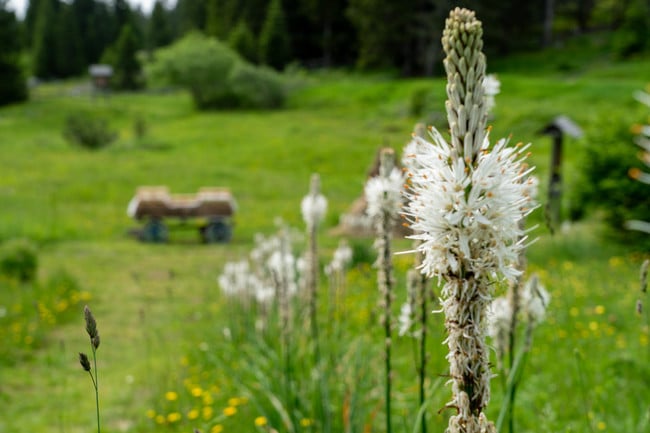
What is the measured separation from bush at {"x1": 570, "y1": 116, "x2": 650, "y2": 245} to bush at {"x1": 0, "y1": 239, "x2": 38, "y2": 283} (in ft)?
36.6

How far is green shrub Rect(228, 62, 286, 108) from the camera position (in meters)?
48.1

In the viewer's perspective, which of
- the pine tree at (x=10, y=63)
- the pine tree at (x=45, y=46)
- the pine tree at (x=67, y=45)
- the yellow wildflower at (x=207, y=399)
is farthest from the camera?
the pine tree at (x=67, y=45)

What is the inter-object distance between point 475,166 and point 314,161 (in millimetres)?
28108

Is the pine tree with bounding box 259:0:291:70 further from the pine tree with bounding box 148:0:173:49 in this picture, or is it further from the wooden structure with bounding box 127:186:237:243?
the wooden structure with bounding box 127:186:237:243

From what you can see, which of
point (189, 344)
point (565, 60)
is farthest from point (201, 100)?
point (189, 344)

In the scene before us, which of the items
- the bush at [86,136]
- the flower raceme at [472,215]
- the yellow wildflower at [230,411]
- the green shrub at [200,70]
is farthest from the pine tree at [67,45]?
the flower raceme at [472,215]

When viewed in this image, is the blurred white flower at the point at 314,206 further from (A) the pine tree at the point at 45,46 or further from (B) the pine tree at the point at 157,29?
(B) the pine tree at the point at 157,29

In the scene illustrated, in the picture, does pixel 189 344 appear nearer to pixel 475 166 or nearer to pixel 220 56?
pixel 475 166

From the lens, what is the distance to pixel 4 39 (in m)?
49.4

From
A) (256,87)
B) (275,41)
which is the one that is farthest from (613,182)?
(275,41)

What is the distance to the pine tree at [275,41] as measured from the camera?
199 feet

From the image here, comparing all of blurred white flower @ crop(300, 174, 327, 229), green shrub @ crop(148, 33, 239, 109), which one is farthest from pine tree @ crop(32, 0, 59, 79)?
blurred white flower @ crop(300, 174, 327, 229)

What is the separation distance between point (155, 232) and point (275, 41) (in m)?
47.5

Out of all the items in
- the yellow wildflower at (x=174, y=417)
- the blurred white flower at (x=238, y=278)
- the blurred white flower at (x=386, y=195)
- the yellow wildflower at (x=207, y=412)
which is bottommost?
the yellow wildflower at (x=174, y=417)
